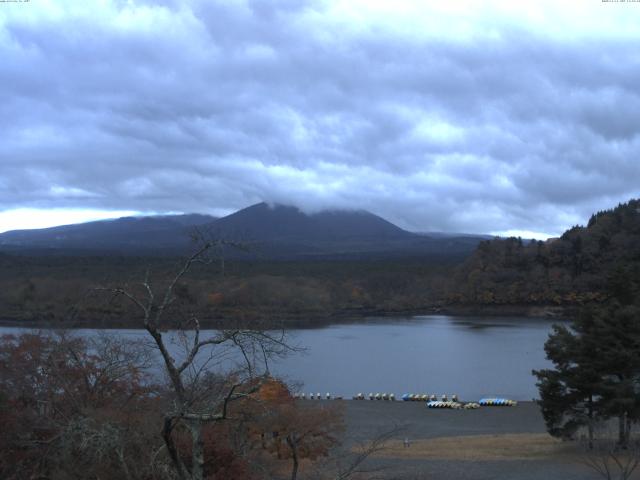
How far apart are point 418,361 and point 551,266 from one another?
6123 centimetres

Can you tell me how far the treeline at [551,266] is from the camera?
9081 cm

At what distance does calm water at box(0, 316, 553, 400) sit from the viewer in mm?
33719

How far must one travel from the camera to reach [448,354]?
4559 cm

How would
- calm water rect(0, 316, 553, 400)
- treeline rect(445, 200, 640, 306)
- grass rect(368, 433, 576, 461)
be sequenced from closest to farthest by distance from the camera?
grass rect(368, 433, 576, 461), calm water rect(0, 316, 553, 400), treeline rect(445, 200, 640, 306)

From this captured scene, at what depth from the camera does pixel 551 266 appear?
322ft

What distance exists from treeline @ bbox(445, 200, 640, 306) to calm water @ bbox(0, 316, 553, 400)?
26259 millimetres

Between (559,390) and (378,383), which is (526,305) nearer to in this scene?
(378,383)

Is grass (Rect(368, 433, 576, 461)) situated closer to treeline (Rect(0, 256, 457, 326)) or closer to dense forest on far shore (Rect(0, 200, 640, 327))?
treeline (Rect(0, 256, 457, 326))

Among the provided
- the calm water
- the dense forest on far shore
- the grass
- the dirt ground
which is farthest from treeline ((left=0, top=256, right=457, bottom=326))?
the grass

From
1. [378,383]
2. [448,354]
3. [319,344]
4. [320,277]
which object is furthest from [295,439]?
[320,277]

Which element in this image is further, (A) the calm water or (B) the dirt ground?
(A) the calm water

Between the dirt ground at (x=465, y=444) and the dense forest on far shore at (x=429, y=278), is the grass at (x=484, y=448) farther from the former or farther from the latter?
the dense forest on far shore at (x=429, y=278)

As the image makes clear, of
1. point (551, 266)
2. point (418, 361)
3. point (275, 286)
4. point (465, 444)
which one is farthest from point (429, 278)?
point (465, 444)

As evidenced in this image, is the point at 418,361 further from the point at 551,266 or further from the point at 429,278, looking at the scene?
the point at 429,278
